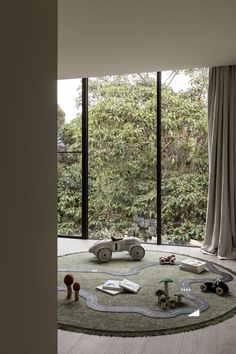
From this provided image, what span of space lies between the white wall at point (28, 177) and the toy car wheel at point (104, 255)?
2680 mm

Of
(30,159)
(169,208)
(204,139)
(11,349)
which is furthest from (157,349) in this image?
(204,139)

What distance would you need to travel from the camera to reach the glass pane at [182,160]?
5.05 m

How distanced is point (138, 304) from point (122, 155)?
279 cm

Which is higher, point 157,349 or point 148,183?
point 148,183

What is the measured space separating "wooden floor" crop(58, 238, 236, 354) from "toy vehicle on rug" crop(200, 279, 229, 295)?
1.74 ft

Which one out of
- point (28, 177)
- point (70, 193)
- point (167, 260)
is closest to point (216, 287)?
point (167, 260)

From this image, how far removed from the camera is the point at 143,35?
3.30 m

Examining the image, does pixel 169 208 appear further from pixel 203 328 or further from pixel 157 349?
pixel 157 349

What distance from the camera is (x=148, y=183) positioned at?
204 inches

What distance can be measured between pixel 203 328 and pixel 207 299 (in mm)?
521

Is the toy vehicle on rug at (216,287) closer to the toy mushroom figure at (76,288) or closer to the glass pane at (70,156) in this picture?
the toy mushroom figure at (76,288)

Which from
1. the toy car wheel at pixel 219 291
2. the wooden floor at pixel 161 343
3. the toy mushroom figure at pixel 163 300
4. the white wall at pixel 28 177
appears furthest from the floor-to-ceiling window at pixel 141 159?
the white wall at pixel 28 177

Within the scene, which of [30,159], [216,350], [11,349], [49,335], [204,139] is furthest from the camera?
[204,139]

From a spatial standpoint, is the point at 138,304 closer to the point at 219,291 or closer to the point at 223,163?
the point at 219,291
